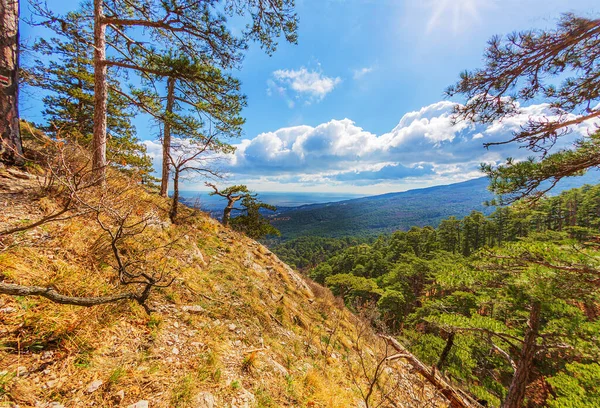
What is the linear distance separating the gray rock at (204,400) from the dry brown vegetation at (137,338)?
46 mm

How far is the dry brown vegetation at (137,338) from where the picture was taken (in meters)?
1.76

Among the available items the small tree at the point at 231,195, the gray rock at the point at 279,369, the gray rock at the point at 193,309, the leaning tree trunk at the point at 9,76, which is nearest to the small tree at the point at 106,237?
the gray rock at the point at 193,309

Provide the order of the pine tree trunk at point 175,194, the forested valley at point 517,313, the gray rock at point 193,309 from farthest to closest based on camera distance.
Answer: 1. the pine tree trunk at point 175,194
2. the forested valley at point 517,313
3. the gray rock at point 193,309

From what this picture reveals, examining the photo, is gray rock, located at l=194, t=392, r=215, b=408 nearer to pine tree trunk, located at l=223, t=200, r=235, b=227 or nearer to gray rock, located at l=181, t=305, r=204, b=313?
gray rock, located at l=181, t=305, r=204, b=313

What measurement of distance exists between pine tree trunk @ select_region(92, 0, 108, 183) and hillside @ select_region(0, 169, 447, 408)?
1252mm

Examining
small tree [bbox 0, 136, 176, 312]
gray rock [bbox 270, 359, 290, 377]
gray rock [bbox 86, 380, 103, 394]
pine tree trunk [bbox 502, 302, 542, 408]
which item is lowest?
pine tree trunk [bbox 502, 302, 542, 408]

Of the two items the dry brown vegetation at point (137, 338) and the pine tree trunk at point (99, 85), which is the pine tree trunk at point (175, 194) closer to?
the dry brown vegetation at point (137, 338)

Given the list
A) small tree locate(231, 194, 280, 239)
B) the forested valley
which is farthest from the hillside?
small tree locate(231, 194, 280, 239)

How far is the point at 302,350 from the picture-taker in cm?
433

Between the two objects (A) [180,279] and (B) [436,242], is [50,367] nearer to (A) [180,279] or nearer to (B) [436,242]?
(A) [180,279]

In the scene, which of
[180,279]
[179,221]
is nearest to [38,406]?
[180,279]

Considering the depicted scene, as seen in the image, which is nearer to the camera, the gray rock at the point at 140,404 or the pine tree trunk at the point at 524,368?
the gray rock at the point at 140,404

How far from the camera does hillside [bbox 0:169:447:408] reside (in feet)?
5.76

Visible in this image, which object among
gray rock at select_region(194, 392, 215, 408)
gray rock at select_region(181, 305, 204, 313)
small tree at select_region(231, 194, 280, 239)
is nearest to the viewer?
gray rock at select_region(194, 392, 215, 408)
